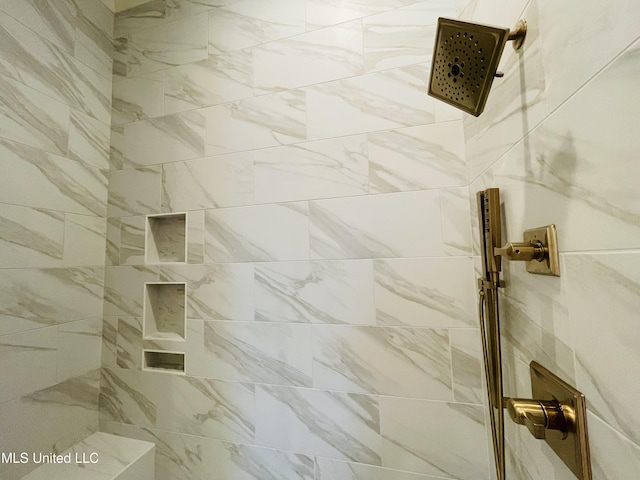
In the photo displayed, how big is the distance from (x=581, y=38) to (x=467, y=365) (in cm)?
86

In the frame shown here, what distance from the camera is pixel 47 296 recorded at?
3.67ft

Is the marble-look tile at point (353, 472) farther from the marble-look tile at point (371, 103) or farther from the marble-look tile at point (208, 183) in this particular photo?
the marble-look tile at point (371, 103)

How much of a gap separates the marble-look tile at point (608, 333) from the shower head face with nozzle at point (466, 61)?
0.34 meters

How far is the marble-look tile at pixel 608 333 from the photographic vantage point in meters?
0.30

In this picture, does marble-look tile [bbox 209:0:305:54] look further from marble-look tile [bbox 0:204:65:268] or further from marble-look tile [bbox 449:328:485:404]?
marble-look tile [bbox 449:328:485:404]

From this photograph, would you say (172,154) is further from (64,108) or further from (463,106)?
(463,106)

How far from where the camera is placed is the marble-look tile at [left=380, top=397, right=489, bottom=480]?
2.88 ft

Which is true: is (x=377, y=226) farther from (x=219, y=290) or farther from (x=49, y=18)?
(x=49, y=18)

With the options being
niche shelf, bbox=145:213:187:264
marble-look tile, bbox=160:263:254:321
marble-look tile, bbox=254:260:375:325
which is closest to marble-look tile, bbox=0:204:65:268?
niche shelf, bbox=145:213:187:264

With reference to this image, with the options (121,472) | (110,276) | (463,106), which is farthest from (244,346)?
(463,106)

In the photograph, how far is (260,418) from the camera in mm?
1068

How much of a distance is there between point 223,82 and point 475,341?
1.40 meters

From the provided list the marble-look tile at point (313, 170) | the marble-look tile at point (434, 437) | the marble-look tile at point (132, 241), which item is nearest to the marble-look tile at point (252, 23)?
the marble-look tile at point (313, 170)

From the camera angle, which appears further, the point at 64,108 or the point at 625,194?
the point at 64,108
